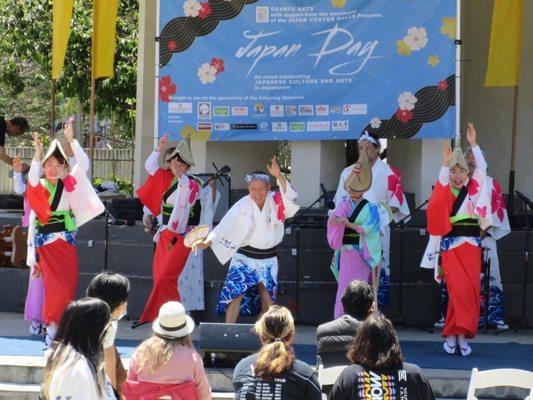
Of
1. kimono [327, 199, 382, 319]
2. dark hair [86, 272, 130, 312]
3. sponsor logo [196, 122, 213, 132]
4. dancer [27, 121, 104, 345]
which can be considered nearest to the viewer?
dark hair [86, 272, 130, 312]

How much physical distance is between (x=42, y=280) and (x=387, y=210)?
303 cm

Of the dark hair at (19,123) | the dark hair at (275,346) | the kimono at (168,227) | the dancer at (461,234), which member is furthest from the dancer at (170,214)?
the dark hair at (275,346)

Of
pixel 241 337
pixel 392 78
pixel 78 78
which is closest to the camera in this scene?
pixel 241 337

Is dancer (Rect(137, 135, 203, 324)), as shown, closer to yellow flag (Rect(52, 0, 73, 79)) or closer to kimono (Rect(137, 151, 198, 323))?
kimono (Rect(137, 151, 198, 323))

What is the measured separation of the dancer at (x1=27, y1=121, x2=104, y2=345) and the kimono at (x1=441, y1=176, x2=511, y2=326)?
11.0 ft

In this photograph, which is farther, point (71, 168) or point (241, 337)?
point (71, 168)

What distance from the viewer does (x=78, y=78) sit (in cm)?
1931

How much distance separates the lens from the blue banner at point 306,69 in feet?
36.9

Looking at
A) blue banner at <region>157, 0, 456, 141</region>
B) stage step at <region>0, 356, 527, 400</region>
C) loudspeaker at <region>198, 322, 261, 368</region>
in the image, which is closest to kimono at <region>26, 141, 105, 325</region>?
stage step at <region>0, 356, 527, 400</region>

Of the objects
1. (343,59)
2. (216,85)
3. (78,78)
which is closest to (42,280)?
(216,85)

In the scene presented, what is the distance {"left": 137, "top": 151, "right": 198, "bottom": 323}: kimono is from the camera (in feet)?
34.2

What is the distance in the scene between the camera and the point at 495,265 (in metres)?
10.9

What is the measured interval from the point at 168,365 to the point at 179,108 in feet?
20.0

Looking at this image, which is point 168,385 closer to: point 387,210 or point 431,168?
point 387,210
